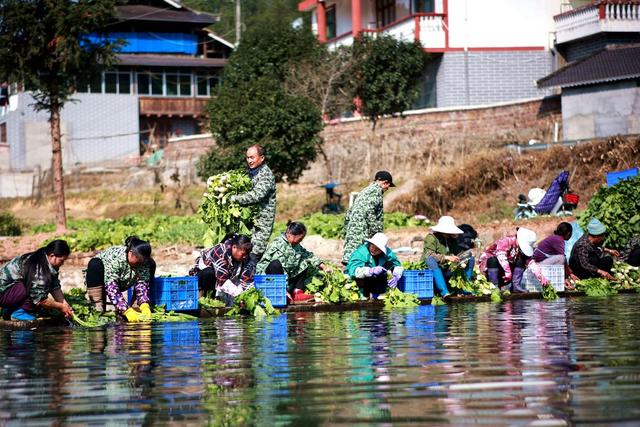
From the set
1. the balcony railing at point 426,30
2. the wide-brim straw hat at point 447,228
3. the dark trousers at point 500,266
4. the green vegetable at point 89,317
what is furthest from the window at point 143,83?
the green vegetable at point 89,317

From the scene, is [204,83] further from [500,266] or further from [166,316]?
[166,316]

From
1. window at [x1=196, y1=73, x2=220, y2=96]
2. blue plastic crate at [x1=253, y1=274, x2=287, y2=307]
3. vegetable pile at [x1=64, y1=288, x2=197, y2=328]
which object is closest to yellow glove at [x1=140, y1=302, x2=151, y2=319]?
vegetable pile at [x1=64, y1=288, x2=197, y2=328]

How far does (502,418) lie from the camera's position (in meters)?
6.46

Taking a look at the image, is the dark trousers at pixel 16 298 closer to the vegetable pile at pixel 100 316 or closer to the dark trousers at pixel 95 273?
the vegetable pile at pixel 100 316

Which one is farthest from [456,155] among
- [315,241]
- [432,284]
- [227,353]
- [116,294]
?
[227,353]

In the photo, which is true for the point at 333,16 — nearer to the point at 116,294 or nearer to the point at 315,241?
the point at 315,241

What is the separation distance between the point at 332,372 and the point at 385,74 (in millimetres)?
35495

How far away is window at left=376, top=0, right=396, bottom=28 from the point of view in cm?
5053

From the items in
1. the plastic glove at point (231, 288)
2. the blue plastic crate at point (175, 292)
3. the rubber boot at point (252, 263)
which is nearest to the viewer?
the blue plastic crate at point (175, 292)

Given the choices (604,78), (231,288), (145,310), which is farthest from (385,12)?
Answer: (145,310)

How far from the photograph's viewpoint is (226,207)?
15555 mm

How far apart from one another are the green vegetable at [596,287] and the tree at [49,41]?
1506 centimetres

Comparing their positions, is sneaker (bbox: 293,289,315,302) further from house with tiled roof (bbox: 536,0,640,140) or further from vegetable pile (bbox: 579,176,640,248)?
house with tiled roof (bbox: 536,0,640,140)

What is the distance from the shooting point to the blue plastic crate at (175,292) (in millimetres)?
14234
